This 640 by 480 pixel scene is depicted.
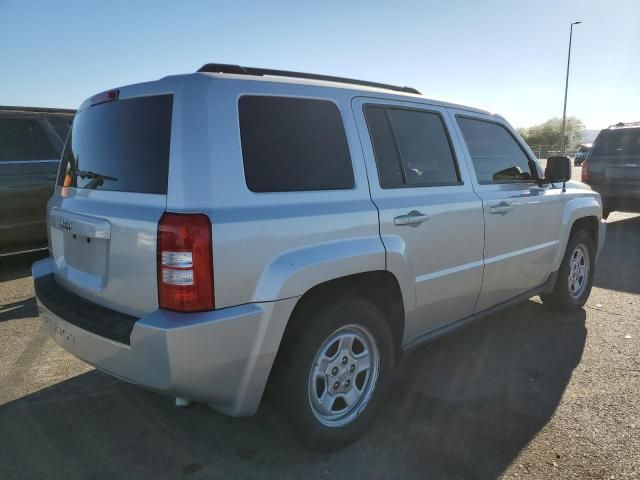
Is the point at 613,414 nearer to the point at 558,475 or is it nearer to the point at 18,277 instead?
the point at 558,475

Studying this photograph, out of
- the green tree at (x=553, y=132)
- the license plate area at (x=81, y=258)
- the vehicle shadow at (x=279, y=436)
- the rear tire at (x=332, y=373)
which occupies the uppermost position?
the green tree at (x=553, y=132)

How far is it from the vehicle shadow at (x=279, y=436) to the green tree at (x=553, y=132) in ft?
207

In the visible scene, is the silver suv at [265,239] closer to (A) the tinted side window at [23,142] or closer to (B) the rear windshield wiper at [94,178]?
(B) the rear windshield wiper at [94,178]

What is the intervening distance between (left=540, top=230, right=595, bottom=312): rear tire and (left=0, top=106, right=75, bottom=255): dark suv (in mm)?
5882

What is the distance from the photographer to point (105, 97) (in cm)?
257

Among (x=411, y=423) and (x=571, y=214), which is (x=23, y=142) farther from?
(x=571, y=214)

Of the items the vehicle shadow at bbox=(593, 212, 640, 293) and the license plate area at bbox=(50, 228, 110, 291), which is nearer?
the license plate area at bbox=(50, 228, 110, 291)

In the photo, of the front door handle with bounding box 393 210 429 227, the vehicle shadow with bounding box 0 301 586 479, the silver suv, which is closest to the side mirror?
the silver suv

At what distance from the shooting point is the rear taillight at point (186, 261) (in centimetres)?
197

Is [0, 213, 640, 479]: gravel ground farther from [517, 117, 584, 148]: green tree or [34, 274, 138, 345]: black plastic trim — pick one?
[517, 117, 584, 148]: green tree

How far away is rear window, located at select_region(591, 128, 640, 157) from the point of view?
8703 mm

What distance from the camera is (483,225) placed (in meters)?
3.31

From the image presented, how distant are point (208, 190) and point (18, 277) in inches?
207

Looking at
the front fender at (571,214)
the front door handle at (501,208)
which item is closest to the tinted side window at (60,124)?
the front door handle at (501,208)
